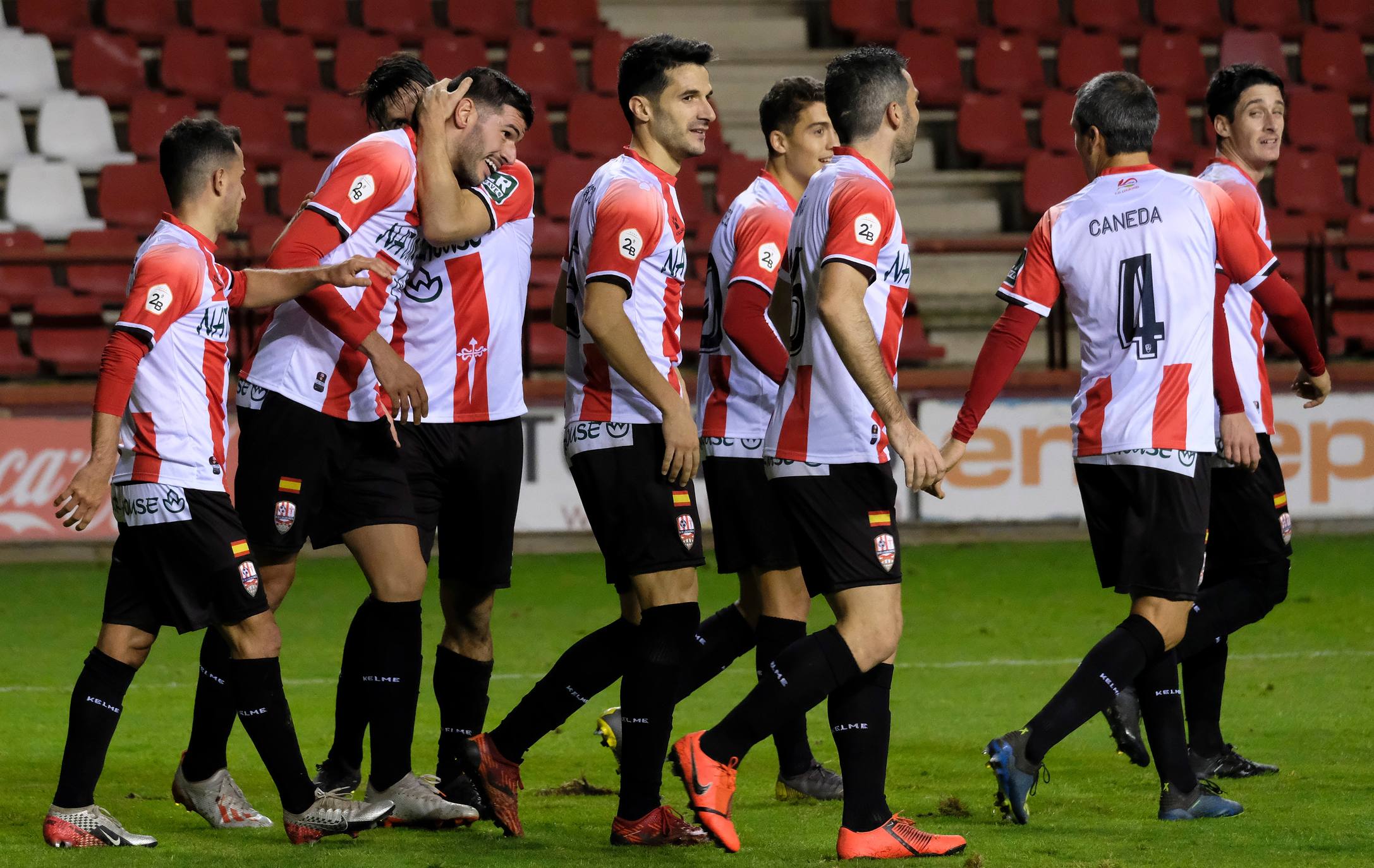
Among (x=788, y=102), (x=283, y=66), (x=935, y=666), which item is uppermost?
(x=283, y=66)

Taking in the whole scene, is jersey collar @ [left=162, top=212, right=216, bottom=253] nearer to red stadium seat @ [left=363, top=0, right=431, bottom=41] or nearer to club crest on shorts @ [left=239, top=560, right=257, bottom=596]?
club crest on shorts @ [left=239, top=560, right=257, bottom=596]

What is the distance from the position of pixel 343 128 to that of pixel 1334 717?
1074cm

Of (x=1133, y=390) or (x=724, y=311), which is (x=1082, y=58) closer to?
(x=724, y=311)

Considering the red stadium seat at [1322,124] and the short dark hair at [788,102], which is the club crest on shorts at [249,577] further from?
the red stadium seat at [1322,124]

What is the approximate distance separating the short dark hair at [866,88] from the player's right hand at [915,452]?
827 millimetres

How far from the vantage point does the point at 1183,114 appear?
52.6ft

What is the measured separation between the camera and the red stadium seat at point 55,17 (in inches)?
606

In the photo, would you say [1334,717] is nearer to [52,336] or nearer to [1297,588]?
[1297,588]

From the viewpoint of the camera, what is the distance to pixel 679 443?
14.5 ft

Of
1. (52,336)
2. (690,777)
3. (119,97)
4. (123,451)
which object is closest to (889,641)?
(690,777)

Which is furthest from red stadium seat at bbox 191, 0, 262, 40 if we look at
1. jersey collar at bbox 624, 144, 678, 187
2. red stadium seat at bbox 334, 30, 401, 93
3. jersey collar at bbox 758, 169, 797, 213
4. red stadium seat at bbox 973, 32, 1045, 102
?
jersey collar at bbox 624, 144, 678, 187

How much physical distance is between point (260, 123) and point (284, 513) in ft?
34.6

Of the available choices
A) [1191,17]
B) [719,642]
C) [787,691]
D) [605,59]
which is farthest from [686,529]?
[1191,17]

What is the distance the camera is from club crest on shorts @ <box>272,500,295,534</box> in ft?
15.7
